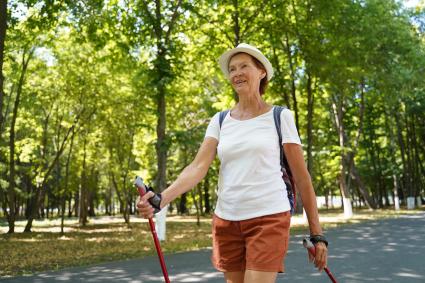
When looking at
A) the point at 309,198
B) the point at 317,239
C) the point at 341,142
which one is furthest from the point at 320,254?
the point at 341,142

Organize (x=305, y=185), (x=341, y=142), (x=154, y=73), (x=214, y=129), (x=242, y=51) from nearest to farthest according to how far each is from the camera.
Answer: (x=305, y=185) → (x=242, y=51) → (x=214, y=129) → (x=154, y=73) → (x=341, y=142)

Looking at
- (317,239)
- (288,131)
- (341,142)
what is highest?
(341,142)

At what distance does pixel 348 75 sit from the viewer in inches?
767

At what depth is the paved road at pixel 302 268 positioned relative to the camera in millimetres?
7949

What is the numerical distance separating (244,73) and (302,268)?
6.90m

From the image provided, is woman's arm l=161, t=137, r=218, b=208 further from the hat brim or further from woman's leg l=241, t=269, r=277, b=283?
woman's leg l=241, t=269, r=277, b=283

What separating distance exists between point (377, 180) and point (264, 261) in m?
46.3

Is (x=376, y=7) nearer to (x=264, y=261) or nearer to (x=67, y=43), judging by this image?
(x=67, y=43)

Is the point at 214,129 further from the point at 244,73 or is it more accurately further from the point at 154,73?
the point at 154,73

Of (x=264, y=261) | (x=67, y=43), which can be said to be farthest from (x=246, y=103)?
(x=67, y=43)

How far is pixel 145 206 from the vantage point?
7.79ft

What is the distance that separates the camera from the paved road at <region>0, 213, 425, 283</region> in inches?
313

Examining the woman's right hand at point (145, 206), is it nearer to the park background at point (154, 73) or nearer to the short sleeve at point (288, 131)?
the short sleeve at point (288, 131)

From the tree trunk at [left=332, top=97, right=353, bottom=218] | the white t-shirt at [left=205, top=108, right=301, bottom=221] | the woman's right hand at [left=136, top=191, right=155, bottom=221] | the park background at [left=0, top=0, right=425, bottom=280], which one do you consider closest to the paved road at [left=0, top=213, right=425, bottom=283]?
the park background at [left=0, top=0, right=425, bottom=280]
